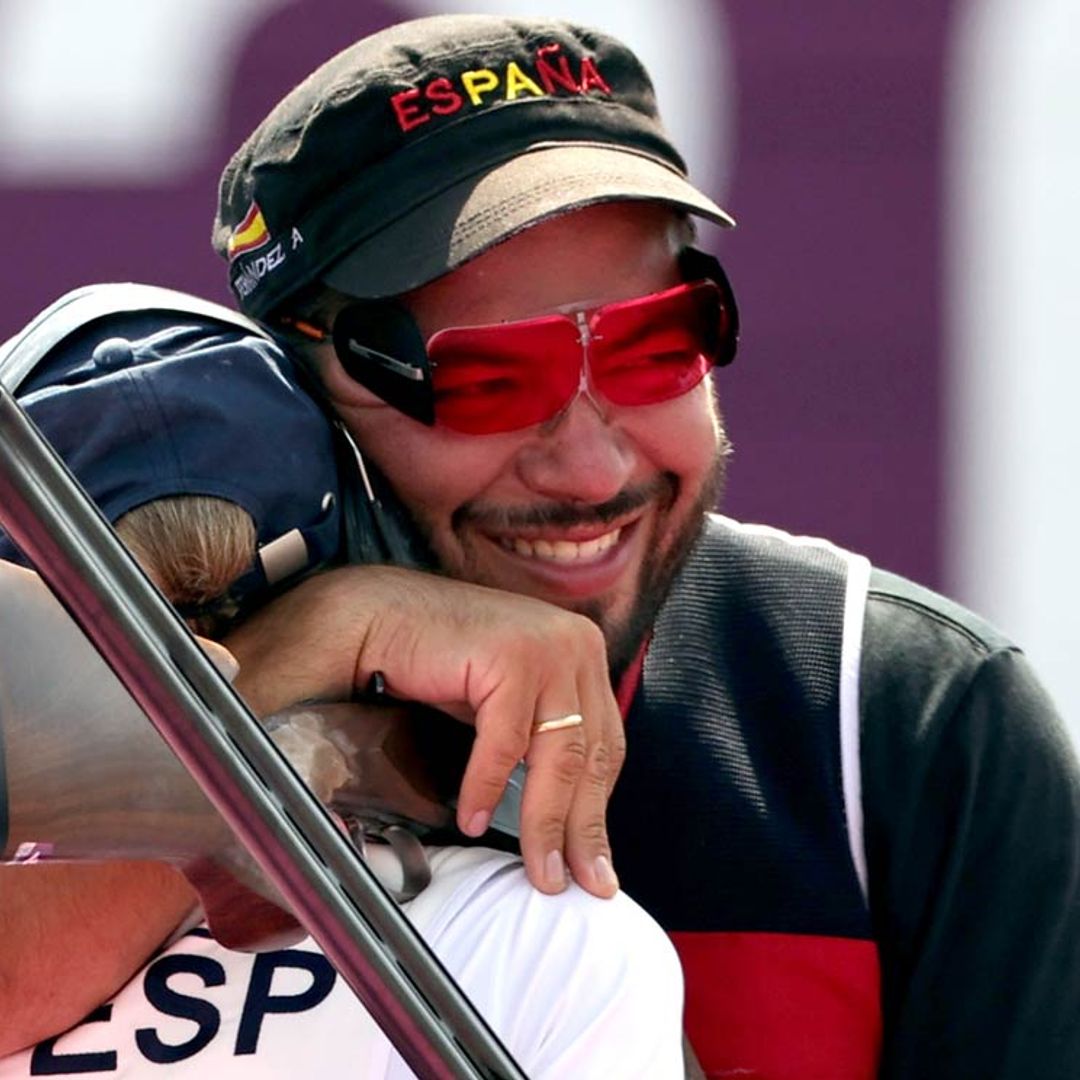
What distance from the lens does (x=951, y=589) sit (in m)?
4.43

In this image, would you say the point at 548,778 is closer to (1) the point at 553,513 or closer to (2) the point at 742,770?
(1) the point at 553,513

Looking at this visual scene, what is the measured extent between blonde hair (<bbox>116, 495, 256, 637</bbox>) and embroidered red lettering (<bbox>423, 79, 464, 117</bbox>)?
0.56 m

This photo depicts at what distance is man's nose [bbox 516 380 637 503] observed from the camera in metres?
2.25

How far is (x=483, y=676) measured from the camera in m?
1.87

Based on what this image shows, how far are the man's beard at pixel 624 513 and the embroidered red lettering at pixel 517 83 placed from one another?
373 mm

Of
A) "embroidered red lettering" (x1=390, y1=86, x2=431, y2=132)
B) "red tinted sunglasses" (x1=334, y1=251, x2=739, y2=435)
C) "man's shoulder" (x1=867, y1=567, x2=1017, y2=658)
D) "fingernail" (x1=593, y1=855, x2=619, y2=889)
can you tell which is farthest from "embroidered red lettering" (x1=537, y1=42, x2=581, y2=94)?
"fingernail" (x1=593, y1=855, x2=619, y2=889)

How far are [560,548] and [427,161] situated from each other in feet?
1.22

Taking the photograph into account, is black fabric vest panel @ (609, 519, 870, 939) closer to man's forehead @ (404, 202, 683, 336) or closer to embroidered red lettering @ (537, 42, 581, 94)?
man's forehead @ (404, 202, 683, 336)

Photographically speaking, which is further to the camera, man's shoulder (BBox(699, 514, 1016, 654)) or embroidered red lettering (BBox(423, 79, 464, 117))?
man's shoulder (BBox(699, 514, 1016, 654))

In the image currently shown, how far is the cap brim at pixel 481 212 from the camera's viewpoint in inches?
87.0

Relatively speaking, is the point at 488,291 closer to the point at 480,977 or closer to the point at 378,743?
the point at 378,743

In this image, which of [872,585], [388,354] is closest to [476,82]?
[388,354]

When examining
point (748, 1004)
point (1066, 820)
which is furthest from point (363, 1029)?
point (1066, 820)

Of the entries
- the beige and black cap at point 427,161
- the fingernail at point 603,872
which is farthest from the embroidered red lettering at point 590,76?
the fingernail at point 603,872
